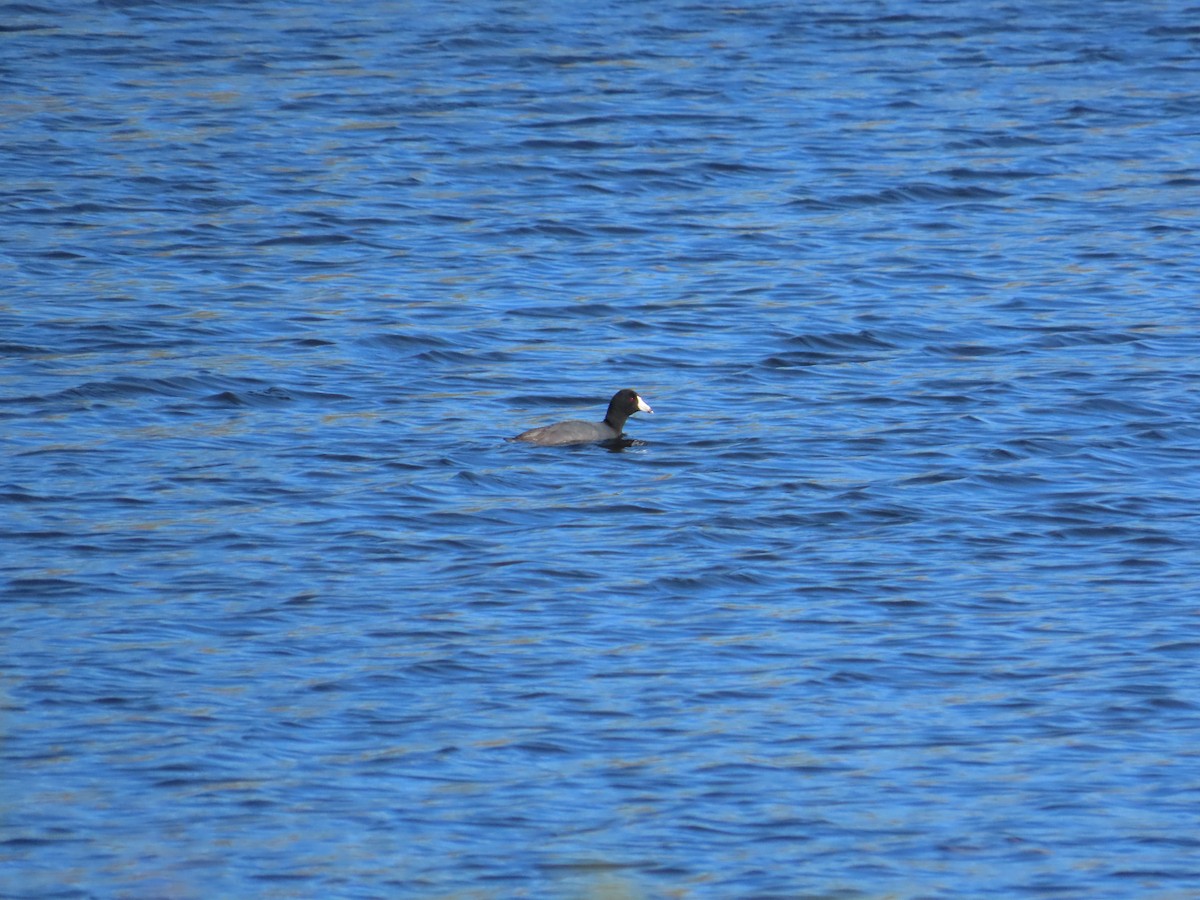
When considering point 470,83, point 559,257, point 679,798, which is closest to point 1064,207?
point 559,257

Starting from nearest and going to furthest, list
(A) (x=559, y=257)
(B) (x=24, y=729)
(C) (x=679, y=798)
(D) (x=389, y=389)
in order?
(C) (x=679, y=798) → (B) (x=24, y=729) → (D) (x=389, y=389) → (A) (x=559, y=257)

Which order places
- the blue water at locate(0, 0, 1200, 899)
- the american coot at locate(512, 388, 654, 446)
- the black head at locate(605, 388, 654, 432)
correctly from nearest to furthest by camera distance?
the blue water at locate(0, 0, 1200, 899) < the american coot at locate(512, 388, 654, 446) < the black head at locate(605, 388, 654, 432)

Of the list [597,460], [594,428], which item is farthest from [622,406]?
[597,460]

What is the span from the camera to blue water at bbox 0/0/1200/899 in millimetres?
9523

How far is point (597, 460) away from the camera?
1540 centimetres

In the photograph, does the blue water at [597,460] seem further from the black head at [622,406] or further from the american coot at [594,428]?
the black head at [622,406]

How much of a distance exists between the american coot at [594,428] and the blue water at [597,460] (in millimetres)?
228

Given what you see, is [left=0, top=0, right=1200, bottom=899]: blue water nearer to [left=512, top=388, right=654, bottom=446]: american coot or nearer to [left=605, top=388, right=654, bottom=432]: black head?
[left=512, top=388, right=654, bottom=446]: american coot

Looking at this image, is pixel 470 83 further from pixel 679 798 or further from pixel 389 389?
pixel 679 798

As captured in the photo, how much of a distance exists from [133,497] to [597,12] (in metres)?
17.8

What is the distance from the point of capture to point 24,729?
405 inches

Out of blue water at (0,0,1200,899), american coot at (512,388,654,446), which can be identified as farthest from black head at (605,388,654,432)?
blue water at (0,0,1200,899)

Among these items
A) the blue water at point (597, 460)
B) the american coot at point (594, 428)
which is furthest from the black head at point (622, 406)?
the blue water at point (597, 460)

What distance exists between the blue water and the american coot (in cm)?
23
